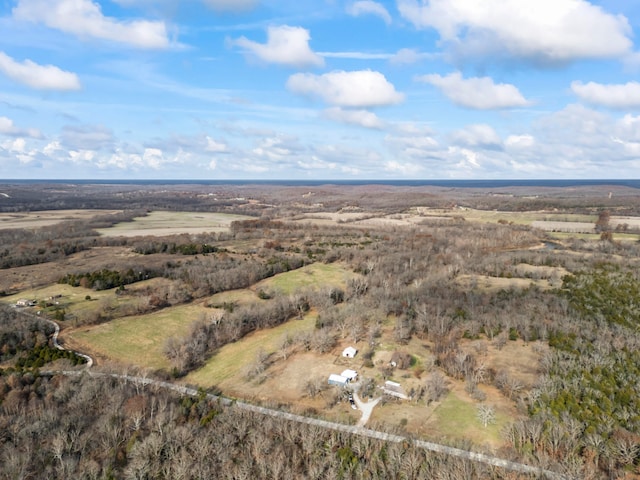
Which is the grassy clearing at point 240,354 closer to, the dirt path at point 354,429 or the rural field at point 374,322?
the rural field at point 374,322

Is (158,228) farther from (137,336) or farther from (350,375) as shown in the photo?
(350,375)

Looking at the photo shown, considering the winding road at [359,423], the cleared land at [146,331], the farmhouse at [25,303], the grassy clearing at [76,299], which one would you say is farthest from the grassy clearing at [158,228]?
the winding road at [359,423]

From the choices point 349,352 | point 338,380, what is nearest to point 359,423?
point 338,380

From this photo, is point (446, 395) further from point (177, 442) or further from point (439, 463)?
point (177, 442)

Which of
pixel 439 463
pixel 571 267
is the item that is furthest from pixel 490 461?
pixel 571 267

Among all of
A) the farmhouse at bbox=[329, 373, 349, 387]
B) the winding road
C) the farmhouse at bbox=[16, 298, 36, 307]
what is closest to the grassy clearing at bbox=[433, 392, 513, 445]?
the winding road

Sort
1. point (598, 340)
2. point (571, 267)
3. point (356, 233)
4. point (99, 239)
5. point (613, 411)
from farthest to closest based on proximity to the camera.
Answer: point (356, 233), point (99, 239), point (571, 267), point (598, 340), point (613, 411)
